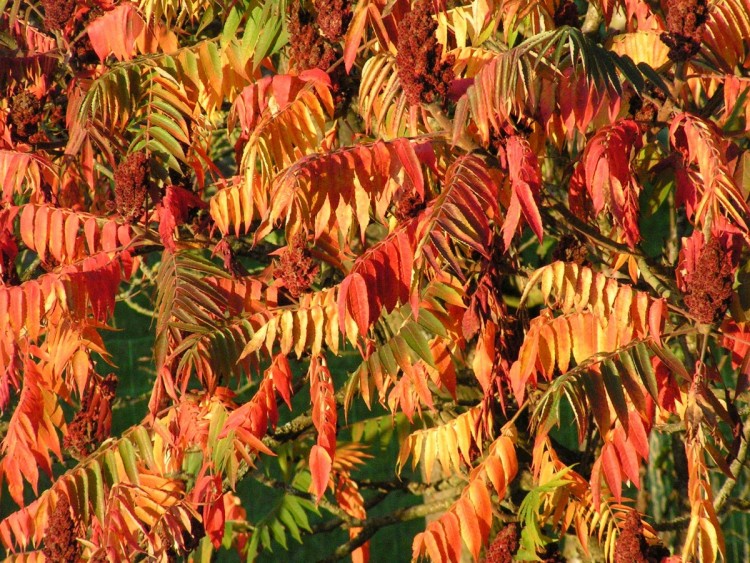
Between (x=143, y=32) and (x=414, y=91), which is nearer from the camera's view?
(x=414, y=91)

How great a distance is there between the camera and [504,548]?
352 cm

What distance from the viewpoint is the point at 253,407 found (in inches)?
135

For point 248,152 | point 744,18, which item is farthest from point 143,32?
point 744,18

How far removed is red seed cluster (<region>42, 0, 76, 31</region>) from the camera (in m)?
3.82

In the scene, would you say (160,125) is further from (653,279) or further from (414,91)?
(653,279)

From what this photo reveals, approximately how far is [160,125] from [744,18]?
2058mm

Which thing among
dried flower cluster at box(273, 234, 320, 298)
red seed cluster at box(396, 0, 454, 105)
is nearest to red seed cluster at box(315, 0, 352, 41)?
red seed cluster at box(396, 0, 454, 105)

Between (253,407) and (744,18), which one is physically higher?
(744,18)

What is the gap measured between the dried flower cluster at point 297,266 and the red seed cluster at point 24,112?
114 cm

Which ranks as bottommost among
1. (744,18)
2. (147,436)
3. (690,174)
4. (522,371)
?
(147,436)

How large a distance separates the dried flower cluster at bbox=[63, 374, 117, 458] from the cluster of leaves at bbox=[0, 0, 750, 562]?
17 mm

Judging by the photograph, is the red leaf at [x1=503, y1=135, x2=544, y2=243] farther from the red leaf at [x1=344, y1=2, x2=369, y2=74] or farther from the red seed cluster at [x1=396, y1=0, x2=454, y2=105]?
the red leaf at [x1=344, y1=2, x2=369, y2=74]

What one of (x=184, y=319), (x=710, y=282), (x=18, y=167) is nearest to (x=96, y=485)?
(x=184, y=319)

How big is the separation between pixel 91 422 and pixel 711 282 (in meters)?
2.56
